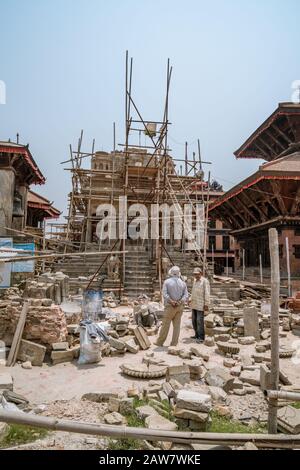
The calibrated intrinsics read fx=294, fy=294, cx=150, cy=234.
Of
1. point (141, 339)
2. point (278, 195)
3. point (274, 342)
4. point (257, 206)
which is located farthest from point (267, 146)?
point (274, 342)

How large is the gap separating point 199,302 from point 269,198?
9720mm

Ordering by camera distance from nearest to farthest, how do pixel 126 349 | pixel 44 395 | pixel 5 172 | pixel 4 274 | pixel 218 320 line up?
pixel 44 395 < pixel 126 349 < pixel 218 320 < pixel 4 274 < pixel 5 172

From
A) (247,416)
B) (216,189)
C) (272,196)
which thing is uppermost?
(216,189)

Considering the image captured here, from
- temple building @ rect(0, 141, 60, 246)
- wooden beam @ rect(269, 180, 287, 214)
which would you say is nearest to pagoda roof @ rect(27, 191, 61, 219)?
temple building @ rect(0, 141, 60, 246)

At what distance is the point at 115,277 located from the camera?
1341 centimetres

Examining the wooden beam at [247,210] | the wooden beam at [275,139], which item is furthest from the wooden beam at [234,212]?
the wooden beam at [275,139]

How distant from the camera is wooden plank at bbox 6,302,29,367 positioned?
18.4 feet

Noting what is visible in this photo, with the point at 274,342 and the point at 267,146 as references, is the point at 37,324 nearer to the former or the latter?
the point at 274,342

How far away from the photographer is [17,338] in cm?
583

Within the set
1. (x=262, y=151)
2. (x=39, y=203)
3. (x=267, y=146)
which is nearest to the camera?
(x=267, y=146)

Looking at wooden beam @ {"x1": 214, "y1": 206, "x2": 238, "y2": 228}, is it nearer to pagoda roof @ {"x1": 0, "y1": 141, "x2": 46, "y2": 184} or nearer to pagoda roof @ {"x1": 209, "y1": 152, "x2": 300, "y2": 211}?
pagoda roof @ {"x1": 209, "y1": 152, "x2": 300, "y2": 211}
